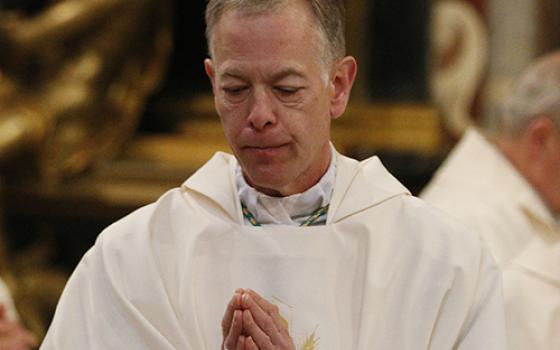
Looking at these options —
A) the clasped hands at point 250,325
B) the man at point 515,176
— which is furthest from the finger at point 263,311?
the man at point 515,176

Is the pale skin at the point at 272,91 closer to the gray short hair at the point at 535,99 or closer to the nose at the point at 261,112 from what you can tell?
the nose at the point at 261,112

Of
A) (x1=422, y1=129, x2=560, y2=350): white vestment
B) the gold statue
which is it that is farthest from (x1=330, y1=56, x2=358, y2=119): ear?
the gold statue

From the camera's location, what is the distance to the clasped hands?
11.0ft

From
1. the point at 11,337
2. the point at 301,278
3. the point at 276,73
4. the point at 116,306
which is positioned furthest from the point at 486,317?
the point at 11,337

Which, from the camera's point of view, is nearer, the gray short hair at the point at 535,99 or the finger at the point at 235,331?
the finger at the point at 235,331

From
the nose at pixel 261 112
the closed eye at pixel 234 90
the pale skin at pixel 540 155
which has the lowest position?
the pale skin at pixel 540 155

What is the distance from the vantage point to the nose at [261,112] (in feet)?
11.3

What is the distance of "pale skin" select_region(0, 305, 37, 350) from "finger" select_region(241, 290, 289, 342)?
5.28 feet

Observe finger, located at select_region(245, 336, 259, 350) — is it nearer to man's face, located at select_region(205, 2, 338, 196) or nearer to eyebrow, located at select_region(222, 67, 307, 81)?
man's face, located at select_region(205, 2, 338, 196)

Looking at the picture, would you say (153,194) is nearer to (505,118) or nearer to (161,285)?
(505,118)

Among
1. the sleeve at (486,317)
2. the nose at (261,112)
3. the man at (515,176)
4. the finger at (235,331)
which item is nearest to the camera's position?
the finger at (235,331)

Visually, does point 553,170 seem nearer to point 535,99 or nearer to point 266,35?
point 535,99

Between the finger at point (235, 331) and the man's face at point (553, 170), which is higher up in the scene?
the finger at point (235, 331)

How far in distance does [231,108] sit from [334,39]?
32 cm
